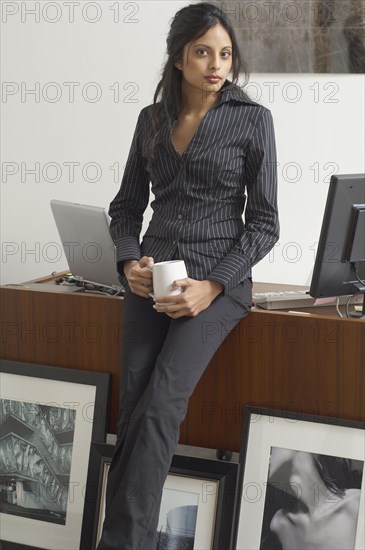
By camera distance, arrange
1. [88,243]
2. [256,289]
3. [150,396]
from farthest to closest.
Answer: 1. [256,289]
2. [88,243]
3. [150,396]

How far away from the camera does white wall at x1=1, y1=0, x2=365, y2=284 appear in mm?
3916

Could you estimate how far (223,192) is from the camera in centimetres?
221

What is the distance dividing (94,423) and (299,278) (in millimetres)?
1918

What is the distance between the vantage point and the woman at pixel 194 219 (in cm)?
209

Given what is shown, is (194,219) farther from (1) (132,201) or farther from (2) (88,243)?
(2) (88,243)

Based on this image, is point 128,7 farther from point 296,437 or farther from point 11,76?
point 296,437

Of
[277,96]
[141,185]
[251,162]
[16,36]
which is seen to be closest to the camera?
[251,162]

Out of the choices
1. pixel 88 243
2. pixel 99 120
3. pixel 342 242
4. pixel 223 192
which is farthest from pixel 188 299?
pixel 99 120

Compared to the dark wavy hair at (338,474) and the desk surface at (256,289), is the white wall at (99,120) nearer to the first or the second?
the desk surface at (256,289)

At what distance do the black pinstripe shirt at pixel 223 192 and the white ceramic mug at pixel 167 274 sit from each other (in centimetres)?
12

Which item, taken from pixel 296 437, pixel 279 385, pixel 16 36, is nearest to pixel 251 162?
pixel 279 385

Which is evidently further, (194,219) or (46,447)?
(46,447)

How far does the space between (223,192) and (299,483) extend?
847 mm

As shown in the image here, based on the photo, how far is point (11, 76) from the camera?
4207 mm
